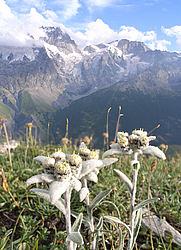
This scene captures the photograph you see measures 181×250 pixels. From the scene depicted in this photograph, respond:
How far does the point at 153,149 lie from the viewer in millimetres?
2109

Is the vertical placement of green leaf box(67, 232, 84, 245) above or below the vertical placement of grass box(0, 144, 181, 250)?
above

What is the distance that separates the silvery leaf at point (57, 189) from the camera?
142cm

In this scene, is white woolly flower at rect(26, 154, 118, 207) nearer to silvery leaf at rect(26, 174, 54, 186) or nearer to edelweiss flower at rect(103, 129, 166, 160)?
silvery leaf at rect(26, 174, 54, 186)

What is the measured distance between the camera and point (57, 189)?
1476mm

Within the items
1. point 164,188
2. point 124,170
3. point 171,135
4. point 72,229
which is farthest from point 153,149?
point 171,135

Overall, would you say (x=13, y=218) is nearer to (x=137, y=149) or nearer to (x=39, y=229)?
(x=39, y=229)

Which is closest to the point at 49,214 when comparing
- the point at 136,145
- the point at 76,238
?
the point at 76,238

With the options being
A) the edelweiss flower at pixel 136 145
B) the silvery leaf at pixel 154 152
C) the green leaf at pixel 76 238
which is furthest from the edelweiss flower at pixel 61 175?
the silvery leaf at pixel 154 152

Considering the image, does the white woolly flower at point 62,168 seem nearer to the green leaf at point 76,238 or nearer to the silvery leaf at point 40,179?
the silvery leaf at point 40,179

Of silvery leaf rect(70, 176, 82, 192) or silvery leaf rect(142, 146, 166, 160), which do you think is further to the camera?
silvery leaf rect(142, 146, 166, 160)

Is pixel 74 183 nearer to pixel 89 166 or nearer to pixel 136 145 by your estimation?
pixel 89 166

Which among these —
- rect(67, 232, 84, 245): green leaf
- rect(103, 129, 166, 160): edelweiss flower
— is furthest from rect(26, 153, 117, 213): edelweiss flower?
rect(103, 129, 166, 160): edelweiss flower

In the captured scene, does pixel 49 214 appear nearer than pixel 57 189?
No

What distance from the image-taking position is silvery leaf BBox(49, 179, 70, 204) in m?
Answer: 1.42
